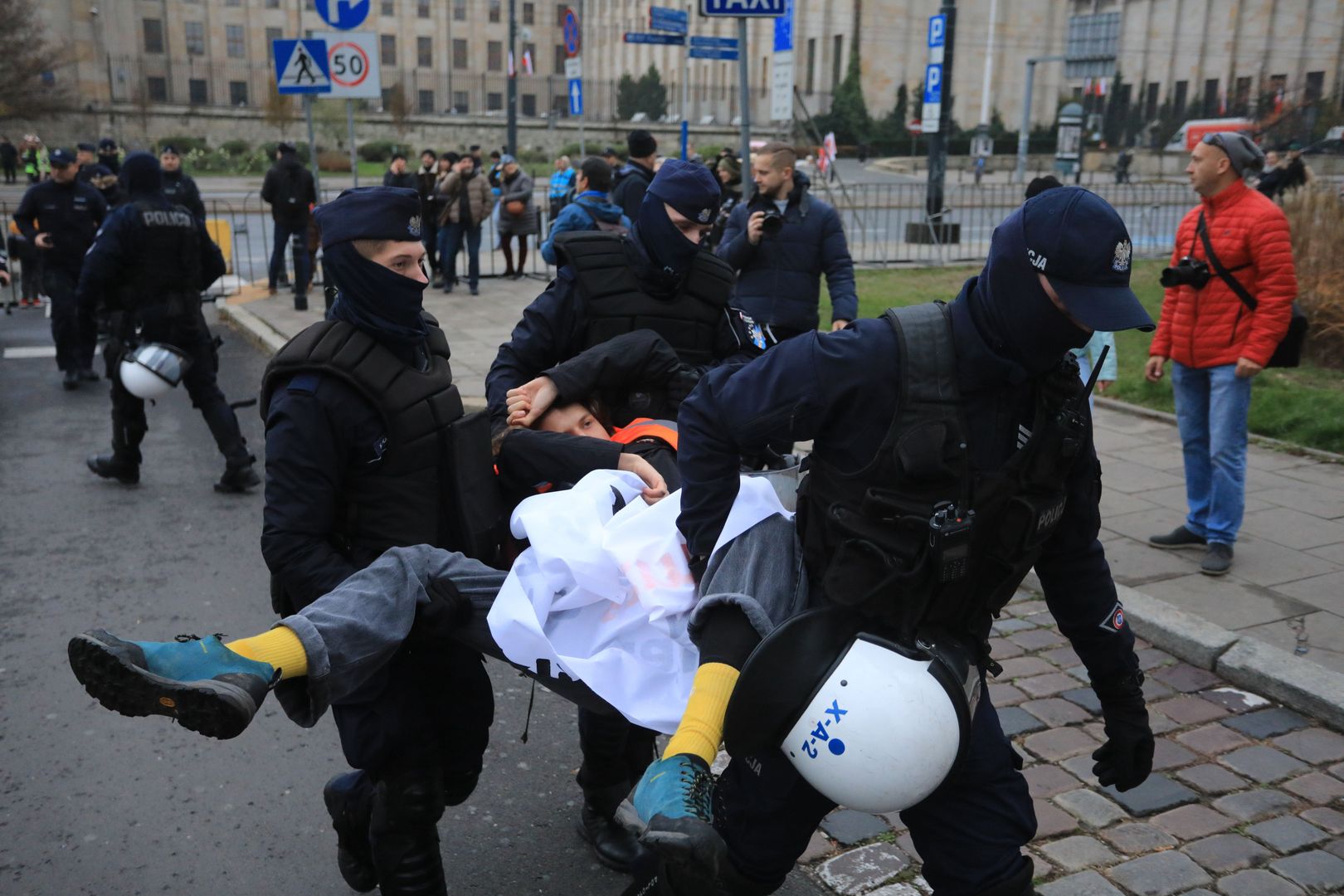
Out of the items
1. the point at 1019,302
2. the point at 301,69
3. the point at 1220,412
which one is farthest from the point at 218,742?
the point at 301,69

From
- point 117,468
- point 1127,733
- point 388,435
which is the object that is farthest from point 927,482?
point 117,468

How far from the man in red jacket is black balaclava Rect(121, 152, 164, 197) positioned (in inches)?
247

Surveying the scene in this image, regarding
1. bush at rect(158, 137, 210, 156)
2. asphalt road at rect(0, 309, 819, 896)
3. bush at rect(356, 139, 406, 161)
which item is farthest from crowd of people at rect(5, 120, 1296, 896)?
bush at rect(158, 137, 210, 156)

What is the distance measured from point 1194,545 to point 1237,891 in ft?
10.9

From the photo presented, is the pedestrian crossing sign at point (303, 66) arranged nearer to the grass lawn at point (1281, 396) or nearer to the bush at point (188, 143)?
the grass lawn at point (1281, 396)

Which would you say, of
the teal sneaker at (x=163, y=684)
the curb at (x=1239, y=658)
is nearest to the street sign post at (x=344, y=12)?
the curb at (x=1239, y=658)

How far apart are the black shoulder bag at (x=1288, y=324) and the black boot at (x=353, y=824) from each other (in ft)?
15.8

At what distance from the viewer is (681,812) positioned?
2.02m

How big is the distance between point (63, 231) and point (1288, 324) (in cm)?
1129

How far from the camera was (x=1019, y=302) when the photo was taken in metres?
2.25

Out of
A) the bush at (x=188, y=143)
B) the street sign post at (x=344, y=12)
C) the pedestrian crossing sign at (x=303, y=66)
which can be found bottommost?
the bush at (x=188, y=143)

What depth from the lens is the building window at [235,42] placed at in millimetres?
77125

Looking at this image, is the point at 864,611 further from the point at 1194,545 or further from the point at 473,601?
the point at 1194,545

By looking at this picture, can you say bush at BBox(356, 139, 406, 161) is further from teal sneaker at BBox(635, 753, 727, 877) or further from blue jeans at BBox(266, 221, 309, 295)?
teal sneaker at BBox(635, 753, 727, 877)
